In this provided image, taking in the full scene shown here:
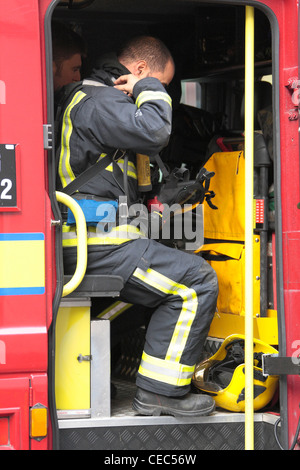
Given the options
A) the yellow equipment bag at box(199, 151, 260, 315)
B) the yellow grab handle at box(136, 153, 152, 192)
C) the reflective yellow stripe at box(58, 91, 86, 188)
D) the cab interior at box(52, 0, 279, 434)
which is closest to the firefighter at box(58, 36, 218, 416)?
the reflective yellow stripe at box(58, 91, 86, 188)

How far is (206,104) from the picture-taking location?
4.73m

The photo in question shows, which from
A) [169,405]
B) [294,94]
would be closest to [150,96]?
[294,94]

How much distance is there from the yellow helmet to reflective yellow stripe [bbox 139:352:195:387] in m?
0.30

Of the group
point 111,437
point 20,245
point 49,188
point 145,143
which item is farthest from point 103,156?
point 111,437

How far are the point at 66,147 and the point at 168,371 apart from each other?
3.64 feet

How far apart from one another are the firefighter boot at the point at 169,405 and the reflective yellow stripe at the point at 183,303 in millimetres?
193

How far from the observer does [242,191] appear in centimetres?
379

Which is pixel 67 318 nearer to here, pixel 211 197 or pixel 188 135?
pixel 211 197

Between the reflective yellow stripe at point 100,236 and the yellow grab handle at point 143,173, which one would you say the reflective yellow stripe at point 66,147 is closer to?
the reflective yellow stripe at point 100,236

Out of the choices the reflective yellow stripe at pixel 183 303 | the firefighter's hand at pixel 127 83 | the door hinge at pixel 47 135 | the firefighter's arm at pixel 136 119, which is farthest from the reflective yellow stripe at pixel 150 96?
the reflective yellow stripe at pixel 183 303

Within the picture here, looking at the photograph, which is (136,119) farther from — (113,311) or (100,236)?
(113,311)

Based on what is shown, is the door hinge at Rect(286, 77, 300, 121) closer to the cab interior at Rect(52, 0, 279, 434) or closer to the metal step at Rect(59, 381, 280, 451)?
the cab interior at Rect(52, 0, 279, 434)

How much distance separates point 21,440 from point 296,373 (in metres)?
1.20
